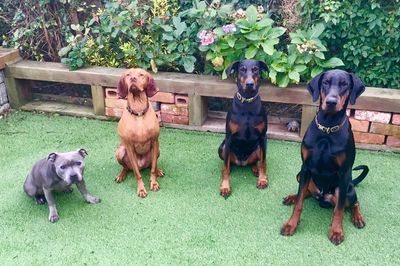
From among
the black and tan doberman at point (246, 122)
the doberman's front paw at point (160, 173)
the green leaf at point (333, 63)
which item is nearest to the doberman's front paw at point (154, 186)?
the doberman's front paw at point (160, 173)

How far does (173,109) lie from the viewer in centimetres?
498

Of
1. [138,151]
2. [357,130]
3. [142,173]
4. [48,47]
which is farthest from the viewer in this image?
[48,47]

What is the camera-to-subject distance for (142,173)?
4.18m

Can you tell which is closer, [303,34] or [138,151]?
[138,151]

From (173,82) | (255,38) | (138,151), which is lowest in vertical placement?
(138,151)

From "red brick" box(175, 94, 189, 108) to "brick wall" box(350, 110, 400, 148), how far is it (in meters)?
1.79

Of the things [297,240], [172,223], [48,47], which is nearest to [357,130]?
[297,240]

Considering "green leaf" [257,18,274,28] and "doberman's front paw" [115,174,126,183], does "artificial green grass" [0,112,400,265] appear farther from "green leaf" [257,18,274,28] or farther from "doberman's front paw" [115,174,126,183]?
"green leaf" [257,18,274,28]

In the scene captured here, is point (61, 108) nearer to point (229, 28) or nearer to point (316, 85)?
point (229, 28)

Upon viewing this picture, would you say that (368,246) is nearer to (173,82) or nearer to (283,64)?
(283,64)

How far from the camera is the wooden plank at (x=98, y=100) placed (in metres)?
5.14

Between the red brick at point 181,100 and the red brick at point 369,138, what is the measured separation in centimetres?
187

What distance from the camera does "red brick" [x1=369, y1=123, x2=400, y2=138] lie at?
14.2 ft

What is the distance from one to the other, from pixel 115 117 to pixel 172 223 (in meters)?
2.19
